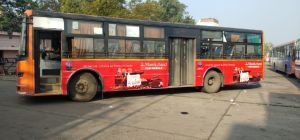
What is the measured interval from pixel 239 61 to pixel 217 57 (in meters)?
1.39

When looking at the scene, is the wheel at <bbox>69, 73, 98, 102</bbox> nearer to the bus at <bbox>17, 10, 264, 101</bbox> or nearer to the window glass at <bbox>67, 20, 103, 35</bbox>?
the bus at <bbox>17, 10, 264, 101</bbox>

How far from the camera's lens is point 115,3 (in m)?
25.6

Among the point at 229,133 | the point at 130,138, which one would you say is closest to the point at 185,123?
the point at 229,133

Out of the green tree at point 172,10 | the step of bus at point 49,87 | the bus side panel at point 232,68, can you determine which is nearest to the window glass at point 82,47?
the step of bus at point 49,87

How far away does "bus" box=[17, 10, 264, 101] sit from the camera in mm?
10539

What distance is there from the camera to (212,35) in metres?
14.6

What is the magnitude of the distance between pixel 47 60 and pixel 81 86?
149 cm

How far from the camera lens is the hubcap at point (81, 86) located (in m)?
11.2

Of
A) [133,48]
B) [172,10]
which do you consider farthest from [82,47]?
[172,10]

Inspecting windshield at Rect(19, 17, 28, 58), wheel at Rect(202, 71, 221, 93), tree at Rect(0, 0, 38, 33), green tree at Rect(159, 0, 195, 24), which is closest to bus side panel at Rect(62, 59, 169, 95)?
windshield at Rect(19, 17, 28, 58)

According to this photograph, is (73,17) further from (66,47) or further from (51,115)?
(51,115)

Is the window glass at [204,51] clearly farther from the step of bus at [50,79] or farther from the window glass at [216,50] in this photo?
the step of bus at [50,79]

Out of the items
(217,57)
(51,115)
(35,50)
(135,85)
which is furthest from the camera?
(217,57)

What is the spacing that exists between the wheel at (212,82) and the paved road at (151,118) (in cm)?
141
